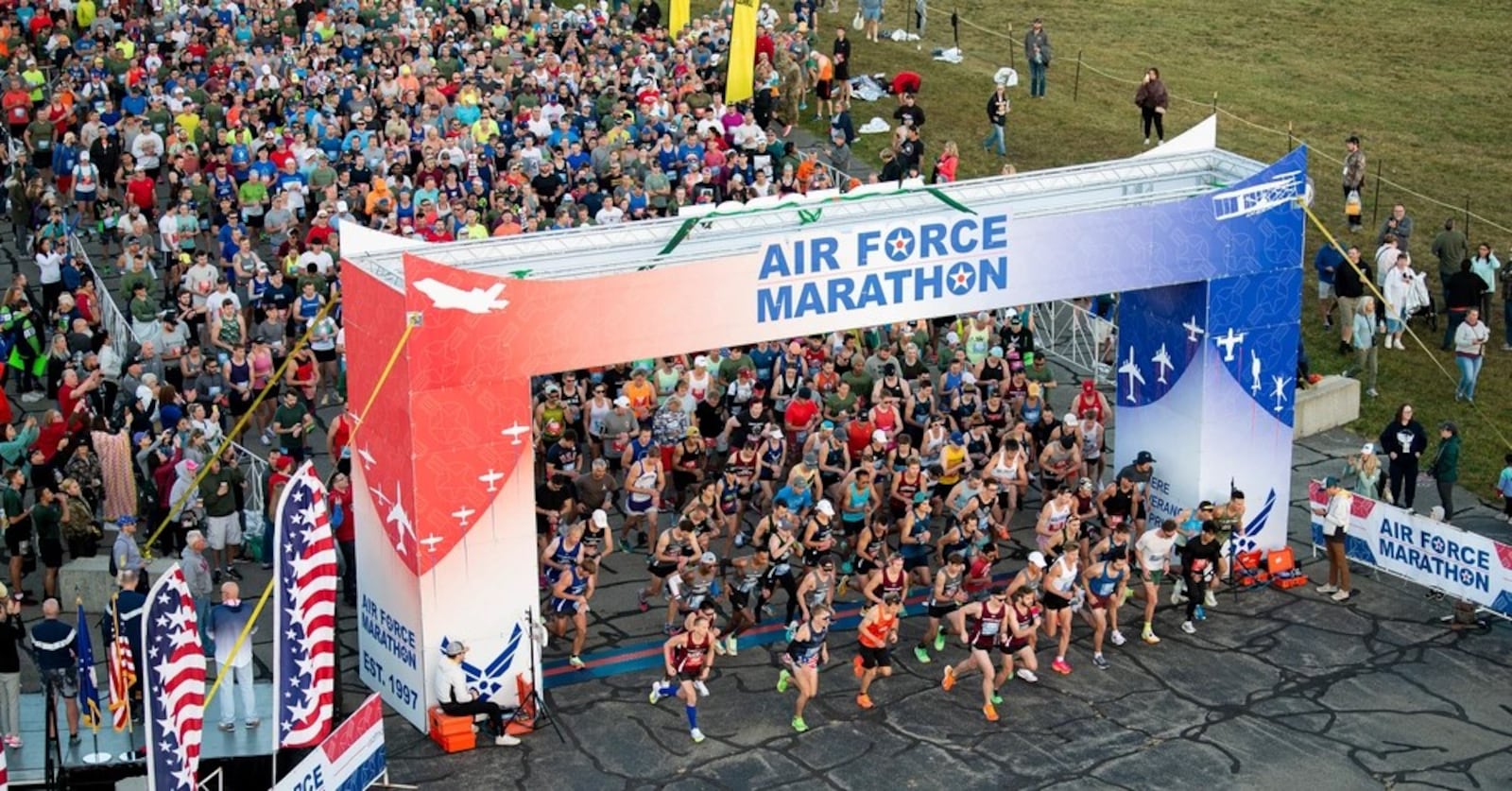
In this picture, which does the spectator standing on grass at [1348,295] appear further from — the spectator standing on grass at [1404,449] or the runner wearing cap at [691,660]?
the runner wearing cap at [691,660]

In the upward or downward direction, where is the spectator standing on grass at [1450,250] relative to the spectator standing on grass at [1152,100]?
downward

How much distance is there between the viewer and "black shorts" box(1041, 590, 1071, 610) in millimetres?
23156

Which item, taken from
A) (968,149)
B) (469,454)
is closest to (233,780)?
(469,454)

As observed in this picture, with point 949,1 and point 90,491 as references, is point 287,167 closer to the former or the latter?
point 90,491

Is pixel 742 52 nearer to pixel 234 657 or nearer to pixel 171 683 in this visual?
pixel 234 657

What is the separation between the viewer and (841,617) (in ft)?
80.2

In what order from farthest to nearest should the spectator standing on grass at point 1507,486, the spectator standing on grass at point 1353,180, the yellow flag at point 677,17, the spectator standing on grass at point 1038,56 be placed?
the spectator standing on grass at point 1038,56, the yellow flag at point 677,17, the spectator standing on grass at point 1353,180, the spectator standing on grass at point 1507,486

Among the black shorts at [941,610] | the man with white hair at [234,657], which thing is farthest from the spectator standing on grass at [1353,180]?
the man with white hair at [234,657]

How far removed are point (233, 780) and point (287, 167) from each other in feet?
49.1

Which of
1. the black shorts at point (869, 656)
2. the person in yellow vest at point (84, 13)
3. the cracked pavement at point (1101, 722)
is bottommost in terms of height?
the cracked pavement at point (1101, 722)

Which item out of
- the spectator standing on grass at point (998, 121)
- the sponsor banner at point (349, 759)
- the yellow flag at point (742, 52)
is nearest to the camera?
the sponsor banner at point (349, 759)

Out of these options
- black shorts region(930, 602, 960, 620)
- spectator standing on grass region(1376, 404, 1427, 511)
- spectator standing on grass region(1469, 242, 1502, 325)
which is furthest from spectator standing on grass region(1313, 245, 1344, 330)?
black shorts region(930, 602, 960, 620)

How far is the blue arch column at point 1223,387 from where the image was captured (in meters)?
24.8

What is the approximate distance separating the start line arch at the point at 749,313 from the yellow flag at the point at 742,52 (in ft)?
47.0
